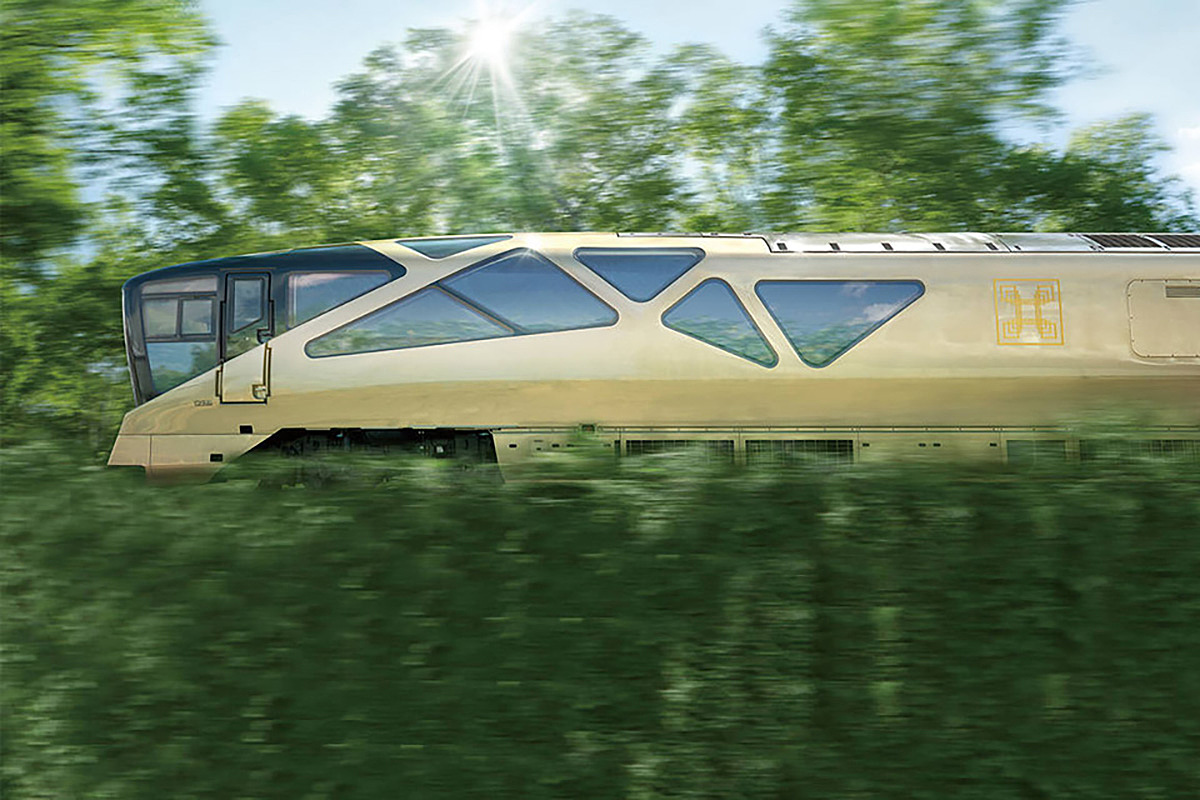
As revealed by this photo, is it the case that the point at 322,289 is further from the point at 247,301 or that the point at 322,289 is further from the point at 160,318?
the point at 160,318

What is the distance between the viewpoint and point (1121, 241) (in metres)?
8.54

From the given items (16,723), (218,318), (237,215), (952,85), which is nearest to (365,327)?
(218,318)

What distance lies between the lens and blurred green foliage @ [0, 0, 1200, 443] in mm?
12195

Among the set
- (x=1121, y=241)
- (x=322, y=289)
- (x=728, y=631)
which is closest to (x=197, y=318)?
(x=322, y=289)

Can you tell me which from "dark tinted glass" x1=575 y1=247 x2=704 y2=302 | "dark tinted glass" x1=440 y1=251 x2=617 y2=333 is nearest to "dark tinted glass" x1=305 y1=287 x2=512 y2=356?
"dark tinted glass" x1=440 y1=251 x2=617 y2=333

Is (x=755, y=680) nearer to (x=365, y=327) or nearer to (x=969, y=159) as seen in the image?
(x=365, y=327)

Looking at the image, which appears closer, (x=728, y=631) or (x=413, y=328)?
(x=728, y=631)

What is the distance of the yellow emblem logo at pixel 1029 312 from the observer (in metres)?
8.02

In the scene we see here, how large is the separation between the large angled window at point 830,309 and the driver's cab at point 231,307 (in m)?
3.27

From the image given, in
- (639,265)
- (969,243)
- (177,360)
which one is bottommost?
(177,360)

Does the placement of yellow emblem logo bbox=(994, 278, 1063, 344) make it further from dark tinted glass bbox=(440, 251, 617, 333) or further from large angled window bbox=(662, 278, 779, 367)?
dark tinted glass bbox=(440, 251, 617, 333)

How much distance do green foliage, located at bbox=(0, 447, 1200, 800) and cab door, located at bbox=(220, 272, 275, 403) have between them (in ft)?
15.2

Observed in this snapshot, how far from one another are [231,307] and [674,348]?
3897mm

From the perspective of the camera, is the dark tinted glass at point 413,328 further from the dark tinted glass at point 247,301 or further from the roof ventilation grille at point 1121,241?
the roof ventilation grille at point 1121,241
